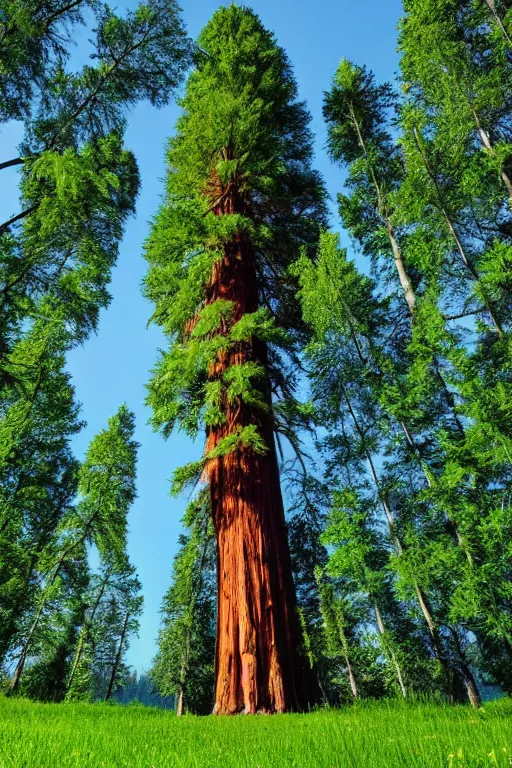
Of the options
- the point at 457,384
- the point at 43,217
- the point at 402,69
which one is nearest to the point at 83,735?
the point at 457,384

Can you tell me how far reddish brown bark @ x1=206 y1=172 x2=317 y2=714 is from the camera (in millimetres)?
4938

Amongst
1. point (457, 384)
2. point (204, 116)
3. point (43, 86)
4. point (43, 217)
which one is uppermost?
point (204, 116)

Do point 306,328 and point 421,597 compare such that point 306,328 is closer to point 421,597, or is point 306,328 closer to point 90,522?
point 421,597

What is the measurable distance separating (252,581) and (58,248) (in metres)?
5.94

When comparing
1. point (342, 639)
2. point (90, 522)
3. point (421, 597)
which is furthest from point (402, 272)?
point (90, 522)

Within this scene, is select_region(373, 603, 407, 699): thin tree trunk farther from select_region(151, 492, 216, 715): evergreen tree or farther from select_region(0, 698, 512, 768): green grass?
select_region(151, 492, 216, 715): evergreen tree

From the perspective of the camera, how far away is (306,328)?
9.82 meters

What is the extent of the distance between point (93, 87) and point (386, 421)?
7.28m

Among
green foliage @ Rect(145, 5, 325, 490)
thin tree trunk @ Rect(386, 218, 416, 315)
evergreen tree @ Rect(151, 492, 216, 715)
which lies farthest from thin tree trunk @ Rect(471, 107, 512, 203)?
evergreen tree @ Rect(151, 492, 216, 715)

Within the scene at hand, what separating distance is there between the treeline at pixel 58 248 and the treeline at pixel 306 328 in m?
0.05

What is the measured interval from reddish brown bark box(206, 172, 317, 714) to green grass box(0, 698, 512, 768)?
58.6 inches

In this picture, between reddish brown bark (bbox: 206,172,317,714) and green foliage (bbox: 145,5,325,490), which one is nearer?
reddish brown bark (bbox: 206,172,317,714)

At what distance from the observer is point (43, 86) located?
22.2 feet

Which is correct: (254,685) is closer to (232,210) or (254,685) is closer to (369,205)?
(232,210)
